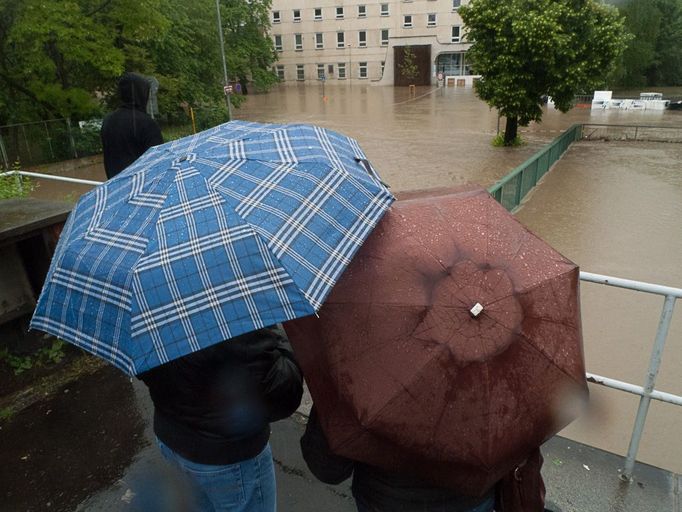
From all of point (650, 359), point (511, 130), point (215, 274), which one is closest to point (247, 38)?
point (511, 130)

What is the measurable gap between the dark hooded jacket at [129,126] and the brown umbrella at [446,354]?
3534 millimetres

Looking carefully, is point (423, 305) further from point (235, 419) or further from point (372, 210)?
point (235, 419)

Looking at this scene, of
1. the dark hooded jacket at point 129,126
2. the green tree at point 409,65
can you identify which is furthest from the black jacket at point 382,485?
the green tree at point 409,65

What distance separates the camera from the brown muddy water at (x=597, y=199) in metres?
5.30

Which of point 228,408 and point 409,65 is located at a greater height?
point 228,408

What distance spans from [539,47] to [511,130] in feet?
12.8

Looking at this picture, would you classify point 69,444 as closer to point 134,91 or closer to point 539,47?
point 134,91

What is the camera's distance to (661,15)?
4247 cm

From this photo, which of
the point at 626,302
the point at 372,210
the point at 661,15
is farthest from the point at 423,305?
the point at 661,15

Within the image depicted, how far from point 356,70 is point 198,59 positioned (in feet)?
109

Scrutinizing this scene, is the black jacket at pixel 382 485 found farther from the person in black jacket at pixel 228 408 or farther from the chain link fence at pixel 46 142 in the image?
the chain link fence at pixel 46 142

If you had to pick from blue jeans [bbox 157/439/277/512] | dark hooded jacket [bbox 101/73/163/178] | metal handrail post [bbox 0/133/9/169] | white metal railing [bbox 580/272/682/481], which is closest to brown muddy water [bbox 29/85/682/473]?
white metal railing [bbox 580/272/682/481]

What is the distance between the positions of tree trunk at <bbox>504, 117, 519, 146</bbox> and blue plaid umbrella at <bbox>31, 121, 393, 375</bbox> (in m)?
21.1

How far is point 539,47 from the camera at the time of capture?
1814 cm
